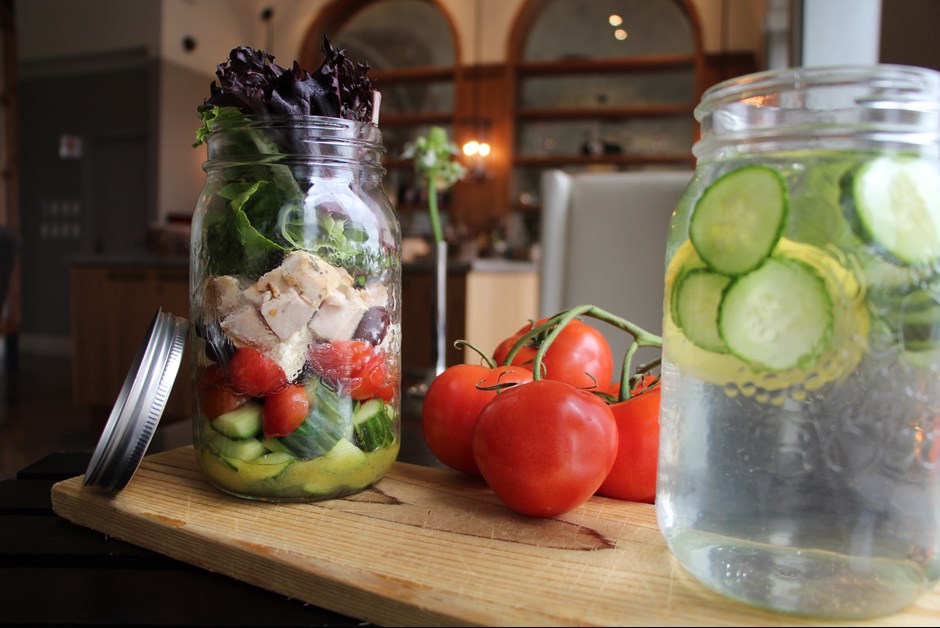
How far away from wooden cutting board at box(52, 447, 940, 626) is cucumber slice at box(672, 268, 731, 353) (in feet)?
0.48

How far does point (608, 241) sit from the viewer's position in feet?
6.39

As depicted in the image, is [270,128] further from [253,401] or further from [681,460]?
[681,460]

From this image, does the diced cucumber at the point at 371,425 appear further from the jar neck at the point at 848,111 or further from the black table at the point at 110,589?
the jar neck at the point at 848,111

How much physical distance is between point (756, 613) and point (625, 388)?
233 mm

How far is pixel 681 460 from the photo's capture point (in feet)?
1.45

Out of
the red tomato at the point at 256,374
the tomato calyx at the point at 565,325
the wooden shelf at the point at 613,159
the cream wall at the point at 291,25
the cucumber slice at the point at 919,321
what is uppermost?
the cream wall at the point at 291,25

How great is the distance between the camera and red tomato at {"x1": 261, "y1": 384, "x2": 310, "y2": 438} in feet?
1.69

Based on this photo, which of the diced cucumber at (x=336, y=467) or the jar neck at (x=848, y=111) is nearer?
the jar neck at (x=848, y=111)

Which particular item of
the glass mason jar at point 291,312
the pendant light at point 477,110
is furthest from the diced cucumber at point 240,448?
the pendant light at point 477,110

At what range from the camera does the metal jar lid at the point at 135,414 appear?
0.55 m

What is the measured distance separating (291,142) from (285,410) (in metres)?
0.19

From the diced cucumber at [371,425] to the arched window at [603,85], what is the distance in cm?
538

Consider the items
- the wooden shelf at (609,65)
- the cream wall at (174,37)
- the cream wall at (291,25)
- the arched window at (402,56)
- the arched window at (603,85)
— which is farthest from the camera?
the arched window at (402,56)

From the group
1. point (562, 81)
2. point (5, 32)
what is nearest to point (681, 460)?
point (562, 81)
